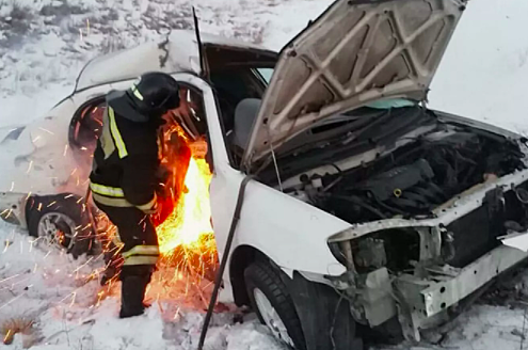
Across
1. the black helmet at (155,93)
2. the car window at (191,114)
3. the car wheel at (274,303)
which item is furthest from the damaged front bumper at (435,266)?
the car window at (191,114)

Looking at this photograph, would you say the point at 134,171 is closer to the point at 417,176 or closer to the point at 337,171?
the point at 337,171

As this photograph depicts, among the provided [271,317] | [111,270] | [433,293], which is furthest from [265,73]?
[433,293]

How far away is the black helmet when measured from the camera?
4.05 meters

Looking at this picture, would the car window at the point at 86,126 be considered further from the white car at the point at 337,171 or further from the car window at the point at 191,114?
the car window at the point at 191,114

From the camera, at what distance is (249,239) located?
3.92 metres

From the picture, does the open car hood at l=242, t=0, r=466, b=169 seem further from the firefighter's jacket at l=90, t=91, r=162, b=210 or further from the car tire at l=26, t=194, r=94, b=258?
the car tire at l=26, t=194, r=94, b=258

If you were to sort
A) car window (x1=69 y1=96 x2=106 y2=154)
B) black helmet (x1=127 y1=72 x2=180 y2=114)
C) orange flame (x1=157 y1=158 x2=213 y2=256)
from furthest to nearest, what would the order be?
car window (x1=69 y1=96 x2=106 y2=154), orange flame (x1=157 y1=158 x2=213 y2=256), black helmet (x1=127 y1=72 x2=180 y2=114)

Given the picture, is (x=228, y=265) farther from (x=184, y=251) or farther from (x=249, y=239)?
(x=184, y=251)

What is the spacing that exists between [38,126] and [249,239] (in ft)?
7.93

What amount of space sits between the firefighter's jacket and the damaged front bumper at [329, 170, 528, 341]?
1.48 m

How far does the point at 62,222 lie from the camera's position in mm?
5492

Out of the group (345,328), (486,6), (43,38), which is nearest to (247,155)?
(345,328)

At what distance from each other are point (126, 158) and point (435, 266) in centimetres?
202

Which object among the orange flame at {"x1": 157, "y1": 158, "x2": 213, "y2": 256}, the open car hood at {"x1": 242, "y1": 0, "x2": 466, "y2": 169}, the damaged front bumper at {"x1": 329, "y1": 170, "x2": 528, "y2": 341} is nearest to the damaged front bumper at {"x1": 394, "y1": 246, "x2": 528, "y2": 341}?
the damaged front bumper at {"x1": 329, "y1": 170, "x2": 528, "y2": 341}
